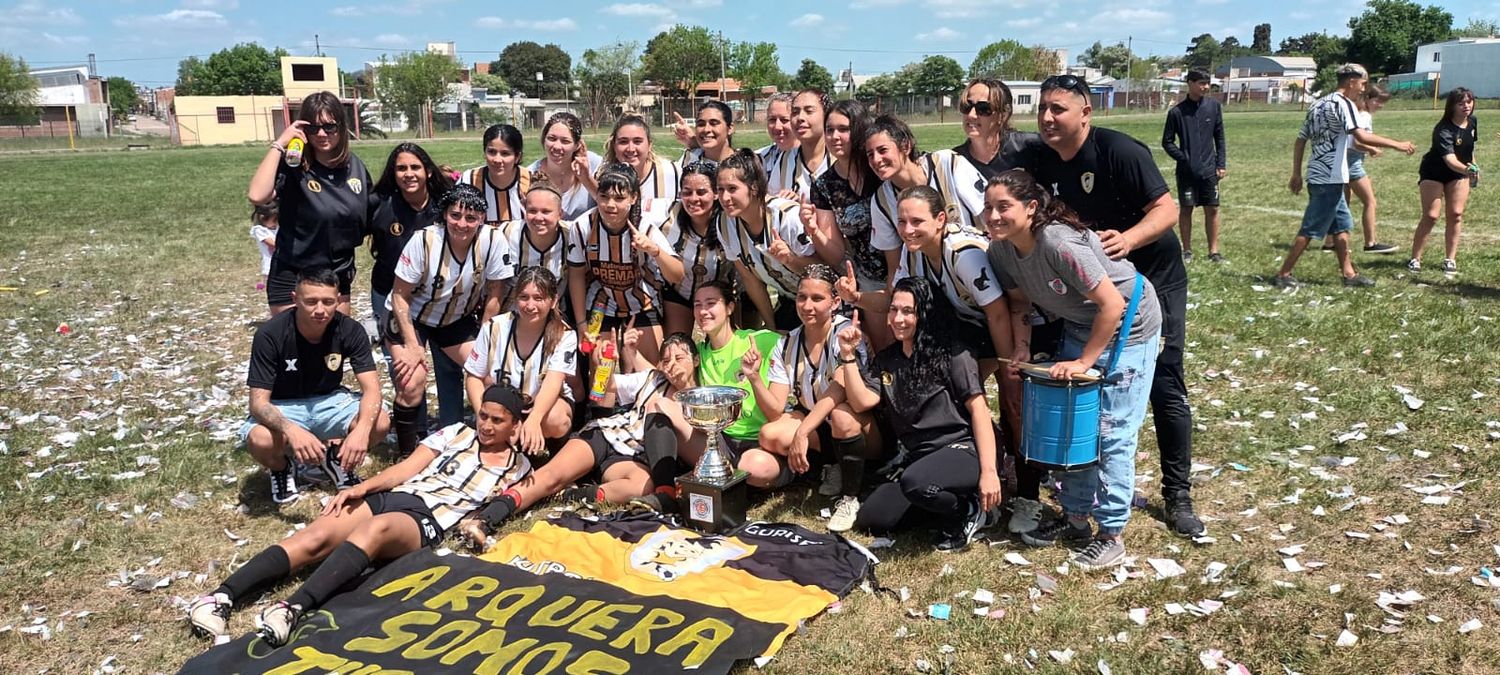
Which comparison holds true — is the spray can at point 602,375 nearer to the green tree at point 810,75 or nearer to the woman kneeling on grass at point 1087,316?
the woman kneeling on grass at point 1087,316

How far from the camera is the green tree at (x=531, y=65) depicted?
396 feet

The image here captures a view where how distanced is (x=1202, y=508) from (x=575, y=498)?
125 inches

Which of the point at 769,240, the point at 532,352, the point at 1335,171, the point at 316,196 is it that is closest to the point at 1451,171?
the point at 1335,171

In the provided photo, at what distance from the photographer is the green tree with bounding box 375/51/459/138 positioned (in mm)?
76812

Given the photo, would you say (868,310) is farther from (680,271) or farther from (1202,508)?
(1202,508)

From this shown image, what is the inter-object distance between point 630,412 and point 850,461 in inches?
51.0

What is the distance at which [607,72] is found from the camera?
274 ft

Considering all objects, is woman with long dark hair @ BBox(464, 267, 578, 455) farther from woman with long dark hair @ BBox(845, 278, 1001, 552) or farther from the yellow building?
the yellow building

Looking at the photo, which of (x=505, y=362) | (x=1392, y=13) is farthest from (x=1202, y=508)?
(x=1392, y=13)

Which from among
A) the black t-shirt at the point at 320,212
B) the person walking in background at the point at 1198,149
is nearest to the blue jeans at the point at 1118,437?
the black t-shirt at the point at 320,212

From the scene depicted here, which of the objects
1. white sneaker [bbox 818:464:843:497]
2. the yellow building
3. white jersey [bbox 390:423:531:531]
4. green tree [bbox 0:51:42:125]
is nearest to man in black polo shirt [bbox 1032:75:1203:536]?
white sneaker [bbox 818:464:843:497]

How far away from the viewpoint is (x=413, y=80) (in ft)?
258

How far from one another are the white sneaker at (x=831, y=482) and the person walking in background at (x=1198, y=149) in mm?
6718

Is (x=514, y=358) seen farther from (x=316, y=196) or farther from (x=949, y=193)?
(x=949, y=193)
